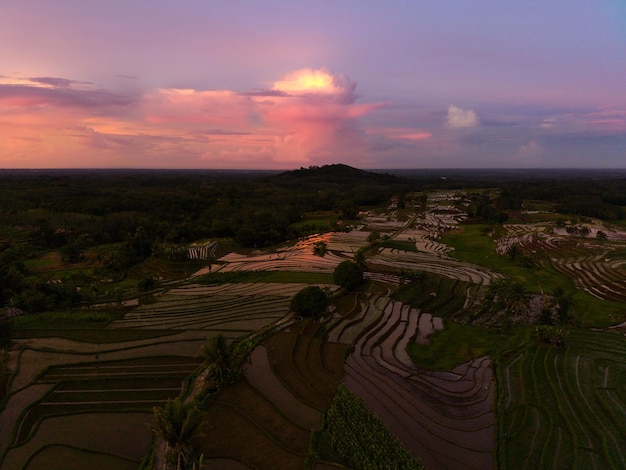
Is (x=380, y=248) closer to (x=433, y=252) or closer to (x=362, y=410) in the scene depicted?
(x=433, y=252)

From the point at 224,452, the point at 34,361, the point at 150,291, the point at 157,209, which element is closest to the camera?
the point at 224,452

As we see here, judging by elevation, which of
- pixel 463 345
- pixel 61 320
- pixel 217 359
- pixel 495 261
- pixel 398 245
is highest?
pixel 217 359

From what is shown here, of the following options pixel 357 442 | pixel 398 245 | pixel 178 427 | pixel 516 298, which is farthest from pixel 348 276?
pixel 398 245

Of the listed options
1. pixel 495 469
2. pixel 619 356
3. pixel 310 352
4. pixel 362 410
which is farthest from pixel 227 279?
pixel 619 356

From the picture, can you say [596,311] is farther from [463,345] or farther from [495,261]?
[495,261]

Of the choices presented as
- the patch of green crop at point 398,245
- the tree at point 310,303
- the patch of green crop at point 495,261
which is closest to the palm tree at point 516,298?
the patch of green crop at point 495,261

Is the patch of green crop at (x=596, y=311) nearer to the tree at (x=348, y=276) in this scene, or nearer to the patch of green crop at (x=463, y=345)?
the patch of green crop at (x=463, y=345)
